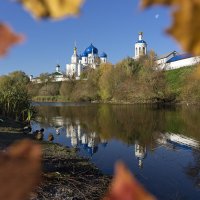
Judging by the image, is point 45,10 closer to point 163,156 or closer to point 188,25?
point 188,25

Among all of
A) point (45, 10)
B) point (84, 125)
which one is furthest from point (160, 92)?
point (45, 10)

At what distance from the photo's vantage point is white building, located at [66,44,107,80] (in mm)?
122250

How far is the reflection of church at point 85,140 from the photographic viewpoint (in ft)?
62.0

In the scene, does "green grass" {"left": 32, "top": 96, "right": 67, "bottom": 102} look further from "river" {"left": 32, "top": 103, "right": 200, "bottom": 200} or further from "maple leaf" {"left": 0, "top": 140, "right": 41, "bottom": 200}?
"maple leaf" {"left": 0, "top": 140, "right": 41, "bottom": 200}

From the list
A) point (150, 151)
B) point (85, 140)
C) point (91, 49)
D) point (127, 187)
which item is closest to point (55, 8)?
point (127, 187)

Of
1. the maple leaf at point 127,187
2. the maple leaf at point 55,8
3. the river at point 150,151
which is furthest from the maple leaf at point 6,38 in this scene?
the river at point 150,151

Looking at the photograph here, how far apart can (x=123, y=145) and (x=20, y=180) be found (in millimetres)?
18826

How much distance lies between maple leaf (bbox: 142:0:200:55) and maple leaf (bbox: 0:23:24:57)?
0.74 feet

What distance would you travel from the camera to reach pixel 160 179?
1198 cm

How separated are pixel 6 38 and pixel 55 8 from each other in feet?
0.33

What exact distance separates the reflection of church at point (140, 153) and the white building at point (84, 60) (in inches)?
3983


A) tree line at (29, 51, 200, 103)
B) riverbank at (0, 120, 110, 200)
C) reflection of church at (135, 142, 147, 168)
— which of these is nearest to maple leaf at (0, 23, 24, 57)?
riverbank at (0, 120, 110, 200)

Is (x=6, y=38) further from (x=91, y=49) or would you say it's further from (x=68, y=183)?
(x=91, y=49)

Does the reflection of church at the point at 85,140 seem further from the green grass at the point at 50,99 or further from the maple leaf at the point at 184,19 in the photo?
the green grass at the point at 50,99
